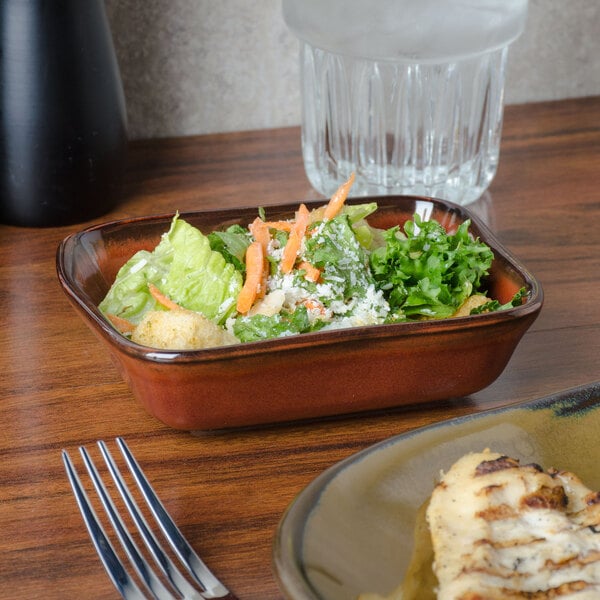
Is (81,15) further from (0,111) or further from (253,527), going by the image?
(253,527)

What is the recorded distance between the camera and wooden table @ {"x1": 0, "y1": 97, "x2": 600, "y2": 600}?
2.96 feet

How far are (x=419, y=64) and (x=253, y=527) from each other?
0.92m

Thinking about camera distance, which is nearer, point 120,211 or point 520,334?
point 520,334

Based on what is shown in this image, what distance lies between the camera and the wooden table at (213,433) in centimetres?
90

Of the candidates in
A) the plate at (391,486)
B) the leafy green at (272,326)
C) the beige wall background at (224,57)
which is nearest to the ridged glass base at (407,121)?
the beige wall background at (224,57)

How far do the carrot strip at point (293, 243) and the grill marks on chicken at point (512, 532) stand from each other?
15.4 inches

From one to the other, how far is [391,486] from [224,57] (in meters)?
1.34

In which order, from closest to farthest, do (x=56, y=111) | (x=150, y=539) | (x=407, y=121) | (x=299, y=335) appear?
(x=150, y=539) < (x=299, y=335) < (x=56, y=111) < (x=407, y=121)

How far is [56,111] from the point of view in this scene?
153 cm

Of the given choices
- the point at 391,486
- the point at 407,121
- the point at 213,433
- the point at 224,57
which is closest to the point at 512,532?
the point at 391,486

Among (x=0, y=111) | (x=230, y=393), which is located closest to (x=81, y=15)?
(x=0, y=111)

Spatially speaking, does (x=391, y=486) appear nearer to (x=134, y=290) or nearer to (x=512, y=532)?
(x=512, y=532)

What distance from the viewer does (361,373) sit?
3.31 ft

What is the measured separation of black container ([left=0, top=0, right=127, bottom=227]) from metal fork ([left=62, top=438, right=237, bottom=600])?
2.47ft
